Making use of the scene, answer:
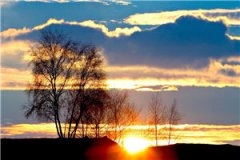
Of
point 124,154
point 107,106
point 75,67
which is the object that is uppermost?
point 75,67

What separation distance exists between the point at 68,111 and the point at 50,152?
1671cm

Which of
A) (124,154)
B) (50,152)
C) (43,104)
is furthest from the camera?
(43,104)

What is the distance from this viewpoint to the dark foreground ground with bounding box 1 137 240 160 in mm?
41219

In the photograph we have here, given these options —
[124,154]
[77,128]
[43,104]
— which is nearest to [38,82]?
[43,104]

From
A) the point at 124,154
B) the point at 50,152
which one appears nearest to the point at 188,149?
the point at 124,154

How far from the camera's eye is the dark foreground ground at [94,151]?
4122cm

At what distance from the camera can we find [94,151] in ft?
145

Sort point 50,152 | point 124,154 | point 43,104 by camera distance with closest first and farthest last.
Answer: point 50,152
point 124,154
point 43,104

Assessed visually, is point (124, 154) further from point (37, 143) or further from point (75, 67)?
point (75, 67)

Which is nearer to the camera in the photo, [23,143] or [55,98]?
[23,143]

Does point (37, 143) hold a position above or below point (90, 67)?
below

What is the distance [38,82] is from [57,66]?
106 inches

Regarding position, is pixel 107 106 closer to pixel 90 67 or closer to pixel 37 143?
pixel 90 67

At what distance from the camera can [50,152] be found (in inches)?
1654
